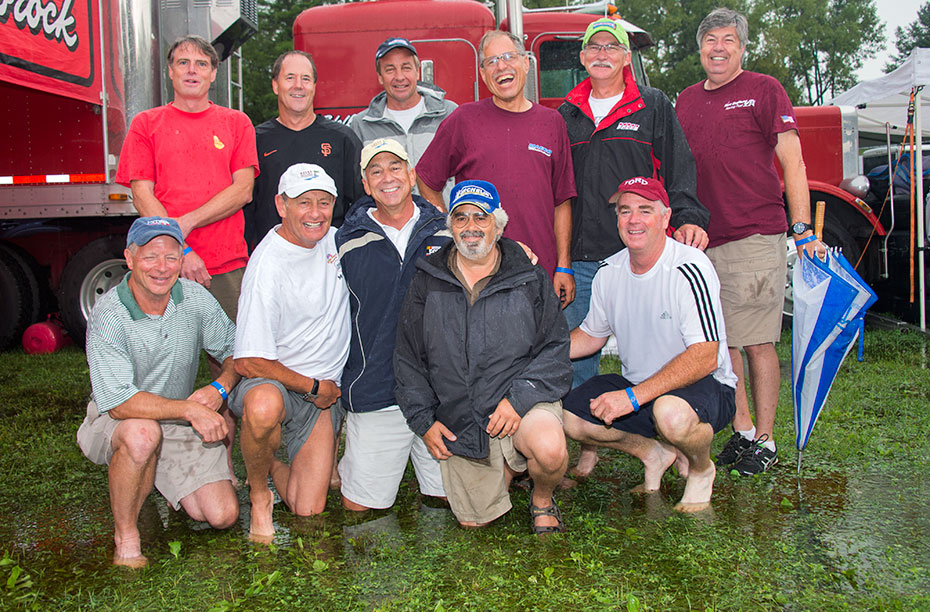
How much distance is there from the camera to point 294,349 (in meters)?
3.68

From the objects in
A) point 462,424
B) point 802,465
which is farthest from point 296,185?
point 802,465

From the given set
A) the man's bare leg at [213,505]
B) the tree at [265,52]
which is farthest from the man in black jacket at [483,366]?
the tree at [265,52]

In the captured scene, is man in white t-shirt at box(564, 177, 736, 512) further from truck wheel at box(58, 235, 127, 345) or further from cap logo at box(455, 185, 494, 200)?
truck wheel at box(58, 235, 127, 345)

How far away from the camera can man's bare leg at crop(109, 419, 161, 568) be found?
10.3ft

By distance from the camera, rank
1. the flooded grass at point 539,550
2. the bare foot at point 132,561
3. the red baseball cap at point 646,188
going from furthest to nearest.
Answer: the red baseball cap at point 646,188 < the bare foot at point 132,561 < the flooded grass at point 539,550

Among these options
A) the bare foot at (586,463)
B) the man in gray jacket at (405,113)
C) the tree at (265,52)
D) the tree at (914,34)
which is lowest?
the bare foot at (586,463)

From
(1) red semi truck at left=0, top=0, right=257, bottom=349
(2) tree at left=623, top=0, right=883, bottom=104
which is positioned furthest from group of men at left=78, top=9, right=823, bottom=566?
(2) tree at left=623, top=0, right=883, bottom=104

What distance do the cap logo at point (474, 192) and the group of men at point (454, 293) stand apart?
0.5 inches

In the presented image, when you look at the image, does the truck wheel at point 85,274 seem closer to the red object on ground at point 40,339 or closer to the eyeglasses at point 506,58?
the red object on ground at point 40,339

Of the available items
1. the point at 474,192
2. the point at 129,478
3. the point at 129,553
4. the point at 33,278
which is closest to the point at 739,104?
the point at 474,192

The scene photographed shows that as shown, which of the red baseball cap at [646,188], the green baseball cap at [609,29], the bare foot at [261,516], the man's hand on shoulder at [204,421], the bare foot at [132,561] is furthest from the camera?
the green baseball cap at [609,29]

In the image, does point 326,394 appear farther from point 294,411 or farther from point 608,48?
point 608,48

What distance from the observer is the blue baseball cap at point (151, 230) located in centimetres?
334

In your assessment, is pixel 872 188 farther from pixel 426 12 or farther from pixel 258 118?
pixel 258 118
